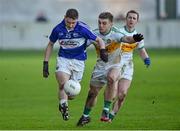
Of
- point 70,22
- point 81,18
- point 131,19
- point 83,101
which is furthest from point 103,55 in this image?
point 81,18

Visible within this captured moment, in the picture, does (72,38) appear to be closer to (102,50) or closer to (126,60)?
(102,50)

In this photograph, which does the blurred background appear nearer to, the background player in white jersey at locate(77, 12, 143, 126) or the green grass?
the green grass

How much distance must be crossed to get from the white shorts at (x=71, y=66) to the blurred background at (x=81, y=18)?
3293 cm

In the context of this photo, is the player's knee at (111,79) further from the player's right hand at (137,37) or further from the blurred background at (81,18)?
the blurred background at (81,18)

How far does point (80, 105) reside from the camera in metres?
22.8

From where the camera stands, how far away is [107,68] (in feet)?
60.0

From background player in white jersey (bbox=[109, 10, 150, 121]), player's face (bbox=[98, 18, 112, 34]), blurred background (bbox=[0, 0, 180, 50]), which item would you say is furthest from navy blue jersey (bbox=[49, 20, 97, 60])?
blurred background (bbox=[0, 0, 180, 50])

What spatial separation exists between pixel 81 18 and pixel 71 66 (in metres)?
41.5

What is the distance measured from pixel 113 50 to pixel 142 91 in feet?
28.9

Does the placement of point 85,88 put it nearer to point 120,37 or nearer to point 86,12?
point 120,37

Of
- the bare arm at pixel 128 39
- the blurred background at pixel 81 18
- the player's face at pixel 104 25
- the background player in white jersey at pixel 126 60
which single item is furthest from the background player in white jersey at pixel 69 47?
the blurred background at pixel 81 18

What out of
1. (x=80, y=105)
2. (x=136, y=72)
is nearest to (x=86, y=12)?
(x=136, y=72)

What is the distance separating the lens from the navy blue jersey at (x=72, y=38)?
17781 mm

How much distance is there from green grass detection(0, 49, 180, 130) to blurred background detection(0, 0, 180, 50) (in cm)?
1152
